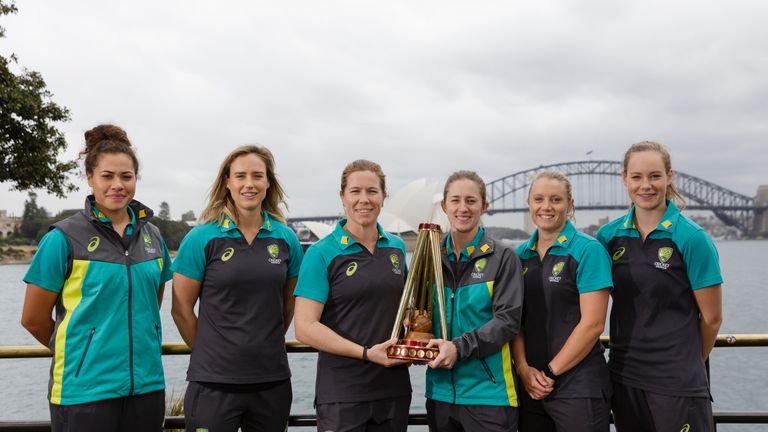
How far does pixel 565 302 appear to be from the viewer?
9.97 feet

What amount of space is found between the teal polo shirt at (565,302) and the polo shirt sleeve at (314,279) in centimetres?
107

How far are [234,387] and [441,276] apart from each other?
3.92 feet

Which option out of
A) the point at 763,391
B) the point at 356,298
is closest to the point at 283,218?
the point at 356,298

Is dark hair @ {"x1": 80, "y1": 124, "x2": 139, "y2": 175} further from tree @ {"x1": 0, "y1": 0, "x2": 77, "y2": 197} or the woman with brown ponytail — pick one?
tree @ {"x1": 0, "y1": 0, "x2": 77, "y2": 197}

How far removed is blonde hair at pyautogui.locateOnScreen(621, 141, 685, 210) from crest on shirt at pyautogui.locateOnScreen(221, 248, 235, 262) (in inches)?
85.7

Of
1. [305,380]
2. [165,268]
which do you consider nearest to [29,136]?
[305,380]

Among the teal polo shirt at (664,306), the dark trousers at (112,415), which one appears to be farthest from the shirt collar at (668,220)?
the dark trousers at (112,415)

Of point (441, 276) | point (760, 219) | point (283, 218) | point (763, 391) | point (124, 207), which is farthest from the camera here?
point (760, 219)

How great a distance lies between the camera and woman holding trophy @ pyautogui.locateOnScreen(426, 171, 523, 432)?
2879 millimetres

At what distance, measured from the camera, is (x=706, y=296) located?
299 cm

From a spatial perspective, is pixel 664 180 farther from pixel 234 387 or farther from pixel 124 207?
pixel 124 207

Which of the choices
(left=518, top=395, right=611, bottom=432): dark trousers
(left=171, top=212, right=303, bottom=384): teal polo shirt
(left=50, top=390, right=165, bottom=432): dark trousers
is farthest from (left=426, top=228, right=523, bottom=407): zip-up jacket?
(left=50, top=390, right=165, bottom=432): dark trousers

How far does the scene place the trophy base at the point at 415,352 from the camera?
2.71 meters

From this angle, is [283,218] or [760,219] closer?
[283,218]
